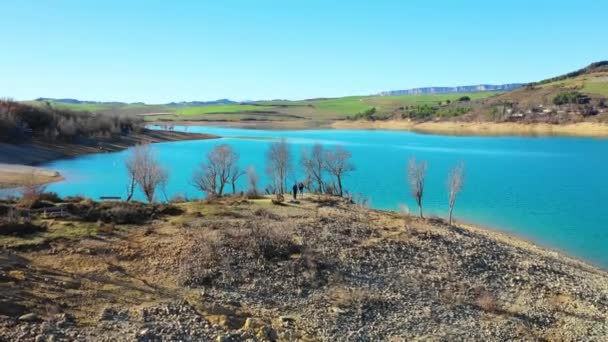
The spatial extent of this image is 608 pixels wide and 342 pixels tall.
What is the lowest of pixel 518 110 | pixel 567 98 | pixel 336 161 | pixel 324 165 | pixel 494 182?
pixel 494 182

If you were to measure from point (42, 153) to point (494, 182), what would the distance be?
54987 millimetres

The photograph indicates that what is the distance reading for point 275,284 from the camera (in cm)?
1505

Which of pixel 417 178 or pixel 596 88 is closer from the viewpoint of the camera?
pixel 417 178

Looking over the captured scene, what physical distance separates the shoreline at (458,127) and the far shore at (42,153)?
5553 centimetres

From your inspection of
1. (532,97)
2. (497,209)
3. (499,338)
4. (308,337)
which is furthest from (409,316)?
(532,97)

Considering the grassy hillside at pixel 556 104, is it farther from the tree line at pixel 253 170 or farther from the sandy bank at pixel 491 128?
the tree line at pixel 253 170

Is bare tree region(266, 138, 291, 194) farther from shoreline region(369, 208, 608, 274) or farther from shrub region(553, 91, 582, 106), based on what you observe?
shrub region(553, 91, 582, 106)

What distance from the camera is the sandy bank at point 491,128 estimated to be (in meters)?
106

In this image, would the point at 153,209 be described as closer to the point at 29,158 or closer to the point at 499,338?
the point at 499,338

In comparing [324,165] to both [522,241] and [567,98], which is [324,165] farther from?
[567,98]

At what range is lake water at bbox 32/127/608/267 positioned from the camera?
107 ft

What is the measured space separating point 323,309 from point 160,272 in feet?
15.1

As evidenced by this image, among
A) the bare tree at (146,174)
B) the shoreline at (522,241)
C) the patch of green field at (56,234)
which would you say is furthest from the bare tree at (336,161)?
the patch of green field at (56,234)

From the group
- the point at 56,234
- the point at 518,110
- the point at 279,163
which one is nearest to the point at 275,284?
the point at 56,234
